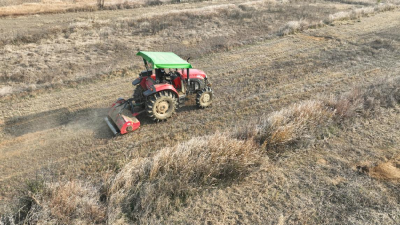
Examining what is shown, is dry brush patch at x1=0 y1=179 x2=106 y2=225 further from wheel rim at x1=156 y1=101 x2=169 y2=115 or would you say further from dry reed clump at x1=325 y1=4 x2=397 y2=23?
dry reed clump at x1=325 y1=4 x2=397 y2=23

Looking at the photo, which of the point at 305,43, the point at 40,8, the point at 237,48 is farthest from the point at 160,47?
the point at 40,8

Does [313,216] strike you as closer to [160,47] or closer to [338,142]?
[338,142]

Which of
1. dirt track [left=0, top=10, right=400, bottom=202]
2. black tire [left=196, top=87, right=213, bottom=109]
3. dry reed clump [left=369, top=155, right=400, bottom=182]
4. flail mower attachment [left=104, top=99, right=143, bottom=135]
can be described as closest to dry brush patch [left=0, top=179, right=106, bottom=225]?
dirt track [left=0, top=10, right=400, bottom=202]

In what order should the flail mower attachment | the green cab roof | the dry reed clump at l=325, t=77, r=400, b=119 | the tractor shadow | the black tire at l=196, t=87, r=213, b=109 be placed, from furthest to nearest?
the black tire at l=196, t=87, r=213, b=109 → the dry reed clump at l=325, t=77, r=400, b=119 → the tractor shadow → the flail mower attachment → the green cab roof

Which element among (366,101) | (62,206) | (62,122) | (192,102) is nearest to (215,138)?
(192,102)

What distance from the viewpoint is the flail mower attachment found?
314 inches

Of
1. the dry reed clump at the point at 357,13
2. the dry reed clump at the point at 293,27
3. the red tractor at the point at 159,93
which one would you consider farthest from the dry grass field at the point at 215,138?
the dry reed clump at the point at 357,13

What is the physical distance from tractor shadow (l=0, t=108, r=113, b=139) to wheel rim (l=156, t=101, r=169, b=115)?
5.50 ft

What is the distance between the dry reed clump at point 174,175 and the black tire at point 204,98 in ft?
7.55

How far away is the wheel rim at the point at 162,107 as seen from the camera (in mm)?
8391

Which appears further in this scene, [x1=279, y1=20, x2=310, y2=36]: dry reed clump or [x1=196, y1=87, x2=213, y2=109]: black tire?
[x1=279, y1=20, x2=310, y2=36]: dry reed clump

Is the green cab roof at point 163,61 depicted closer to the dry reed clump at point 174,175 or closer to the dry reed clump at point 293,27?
the dry reed clump at point 174,175

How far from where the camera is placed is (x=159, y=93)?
26.7ft

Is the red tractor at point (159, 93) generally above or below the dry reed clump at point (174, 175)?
above
